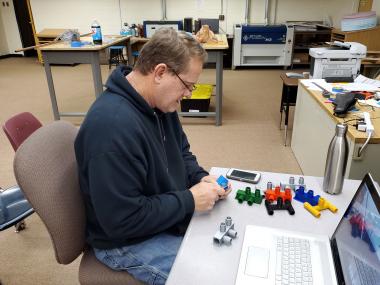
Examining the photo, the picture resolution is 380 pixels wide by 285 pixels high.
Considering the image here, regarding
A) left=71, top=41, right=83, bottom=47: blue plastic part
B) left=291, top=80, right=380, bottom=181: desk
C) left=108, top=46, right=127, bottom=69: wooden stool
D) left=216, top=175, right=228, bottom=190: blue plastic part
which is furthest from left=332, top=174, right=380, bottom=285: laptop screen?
left=108, top=46, right=127, bottom=69: wooden stool

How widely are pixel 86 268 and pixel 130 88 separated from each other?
59 centimetres

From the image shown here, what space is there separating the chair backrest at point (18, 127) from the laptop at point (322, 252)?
130 centimetres

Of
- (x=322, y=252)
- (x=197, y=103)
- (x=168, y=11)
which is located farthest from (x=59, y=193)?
(x=168, y=11)

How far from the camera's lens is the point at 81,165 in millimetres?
923

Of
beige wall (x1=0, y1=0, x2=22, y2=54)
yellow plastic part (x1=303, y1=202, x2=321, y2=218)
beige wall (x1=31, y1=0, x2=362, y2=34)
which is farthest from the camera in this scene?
beige wall (x1=0, y1=0, x2=22, y2=54)

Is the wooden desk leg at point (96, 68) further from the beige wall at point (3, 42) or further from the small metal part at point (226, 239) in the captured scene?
the beige wall at point (3, 42)

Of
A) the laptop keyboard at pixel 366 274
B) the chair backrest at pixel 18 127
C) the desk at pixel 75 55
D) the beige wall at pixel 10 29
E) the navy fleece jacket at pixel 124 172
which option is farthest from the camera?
the beige wall at pixel 10 29

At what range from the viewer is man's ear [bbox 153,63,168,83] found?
946 millimetres

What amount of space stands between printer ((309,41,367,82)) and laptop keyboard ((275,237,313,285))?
1.88 meters

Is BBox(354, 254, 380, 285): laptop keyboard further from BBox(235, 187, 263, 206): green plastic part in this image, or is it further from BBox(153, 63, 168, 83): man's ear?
BBox(153, 63, 168, 83): man's ear

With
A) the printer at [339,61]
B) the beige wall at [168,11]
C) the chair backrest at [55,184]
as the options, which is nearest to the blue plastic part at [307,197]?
the chair backrest at [55,184]

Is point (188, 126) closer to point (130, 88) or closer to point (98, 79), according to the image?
point (98, 79)

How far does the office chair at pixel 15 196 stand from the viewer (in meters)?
1.40

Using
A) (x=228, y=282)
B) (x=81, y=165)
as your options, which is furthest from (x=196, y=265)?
(x=81, y=165)
